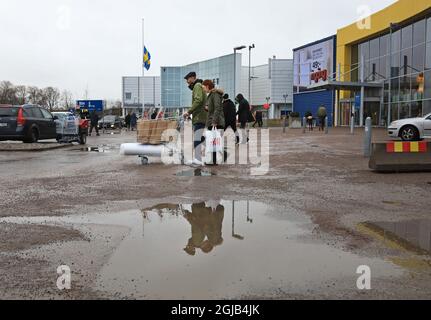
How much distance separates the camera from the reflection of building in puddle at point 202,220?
4.70 metres

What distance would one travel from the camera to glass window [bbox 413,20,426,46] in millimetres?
31984

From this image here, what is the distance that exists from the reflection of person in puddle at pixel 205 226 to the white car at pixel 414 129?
1699 centimetres

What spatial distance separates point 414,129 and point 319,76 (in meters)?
35.6

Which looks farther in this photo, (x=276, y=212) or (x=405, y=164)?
(x=405, y=164)

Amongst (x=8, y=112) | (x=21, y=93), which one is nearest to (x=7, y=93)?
(x=21, y=93)

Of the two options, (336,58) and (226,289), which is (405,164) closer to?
(226,289)

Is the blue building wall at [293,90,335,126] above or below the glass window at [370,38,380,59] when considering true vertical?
below

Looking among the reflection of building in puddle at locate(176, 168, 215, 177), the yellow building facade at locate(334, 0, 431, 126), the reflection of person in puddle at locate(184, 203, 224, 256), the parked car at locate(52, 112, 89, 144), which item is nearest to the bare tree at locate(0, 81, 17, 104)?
the yellow building facade at locate(334, 0, 431, 126)

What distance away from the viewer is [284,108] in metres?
86.8

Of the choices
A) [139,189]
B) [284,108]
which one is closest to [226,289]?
[139,189]

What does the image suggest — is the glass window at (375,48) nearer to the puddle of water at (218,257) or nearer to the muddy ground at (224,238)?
the muddy ground at (224,238)

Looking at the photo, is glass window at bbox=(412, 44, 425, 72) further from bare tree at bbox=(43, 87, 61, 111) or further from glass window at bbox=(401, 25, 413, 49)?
bare tree at bbox=(43, 87, 61, 111)

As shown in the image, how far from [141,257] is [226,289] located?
1056 millimetres

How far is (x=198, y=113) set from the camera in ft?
36.8
